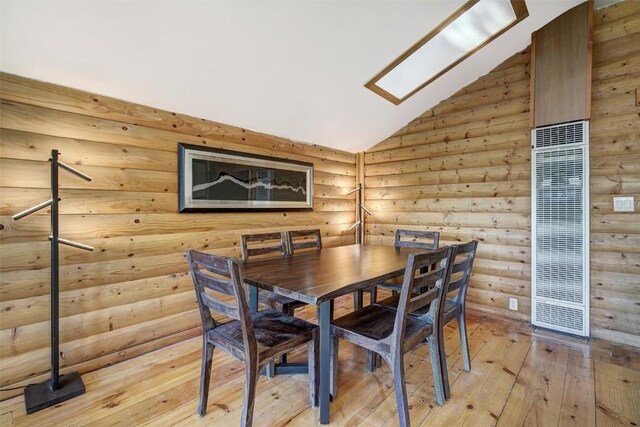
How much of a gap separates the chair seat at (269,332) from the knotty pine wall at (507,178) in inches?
95.2

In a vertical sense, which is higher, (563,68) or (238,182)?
(563,68)

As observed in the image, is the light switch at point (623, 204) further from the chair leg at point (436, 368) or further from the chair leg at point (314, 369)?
the chair leg at point (314, 369)

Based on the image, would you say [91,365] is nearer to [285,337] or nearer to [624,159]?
[285,337]

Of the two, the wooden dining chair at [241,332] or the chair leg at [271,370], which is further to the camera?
the chair leg at [271,370]

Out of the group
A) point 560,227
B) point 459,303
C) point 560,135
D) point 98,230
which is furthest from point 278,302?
point 560,135

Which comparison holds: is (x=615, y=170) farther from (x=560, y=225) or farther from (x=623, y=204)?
(x=560, y=225)

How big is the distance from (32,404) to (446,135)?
4.15 metres

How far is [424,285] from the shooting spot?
159cm

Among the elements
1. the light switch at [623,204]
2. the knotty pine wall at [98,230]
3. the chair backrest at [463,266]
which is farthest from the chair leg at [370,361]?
the light switch at [623,204]

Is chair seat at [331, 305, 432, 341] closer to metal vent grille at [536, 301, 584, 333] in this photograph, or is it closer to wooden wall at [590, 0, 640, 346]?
metal vent grille at [536, 301, 584, 333]

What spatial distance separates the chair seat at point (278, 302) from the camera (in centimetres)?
211

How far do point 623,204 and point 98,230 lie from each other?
4076mm

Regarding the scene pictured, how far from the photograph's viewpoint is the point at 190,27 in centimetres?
188

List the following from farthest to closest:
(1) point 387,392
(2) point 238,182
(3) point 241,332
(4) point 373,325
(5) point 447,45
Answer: (2) point 238,182
(5) point 447,45
(1) point 387,392
(4) point 373,325
(3) point 241,332
